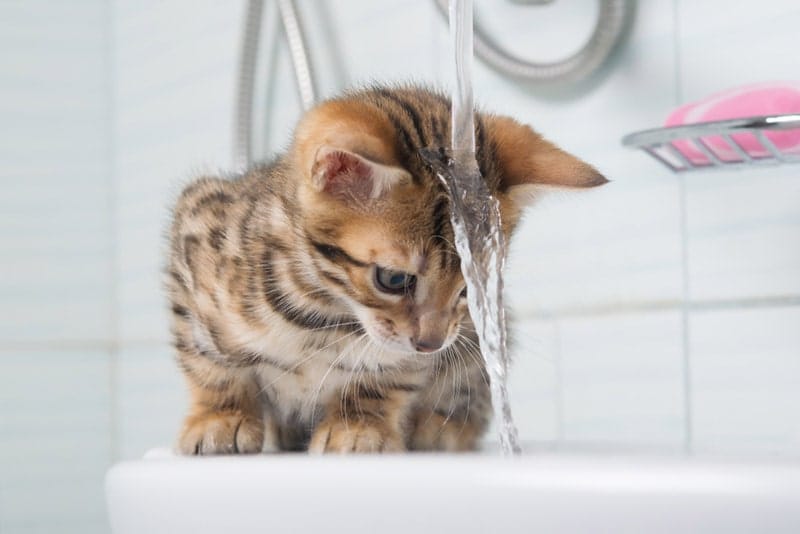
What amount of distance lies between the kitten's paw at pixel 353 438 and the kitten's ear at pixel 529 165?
0.75 ft

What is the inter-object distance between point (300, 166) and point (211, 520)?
31cm

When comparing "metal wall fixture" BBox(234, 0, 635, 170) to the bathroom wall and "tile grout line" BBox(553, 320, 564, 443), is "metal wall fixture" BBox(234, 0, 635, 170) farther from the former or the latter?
"tile grout line" BBox(553, 320, 564, 443)

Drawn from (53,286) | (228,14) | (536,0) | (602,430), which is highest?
(228,14)

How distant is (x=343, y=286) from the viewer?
938mm

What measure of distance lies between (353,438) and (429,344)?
0.35 ft

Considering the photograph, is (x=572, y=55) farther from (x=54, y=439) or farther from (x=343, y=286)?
(x=54, y=439)

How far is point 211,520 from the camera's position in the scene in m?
0.75

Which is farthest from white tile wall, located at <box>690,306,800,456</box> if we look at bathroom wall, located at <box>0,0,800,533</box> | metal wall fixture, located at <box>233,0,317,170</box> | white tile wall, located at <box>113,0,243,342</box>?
white tile wall, located at <box>113,0,243,342</box>

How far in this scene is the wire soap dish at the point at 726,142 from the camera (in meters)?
0.82

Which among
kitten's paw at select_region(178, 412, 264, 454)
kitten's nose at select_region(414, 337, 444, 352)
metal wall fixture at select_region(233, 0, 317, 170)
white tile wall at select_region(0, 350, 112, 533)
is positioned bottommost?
white tile wall at select_region(0, 350, 112, 533)

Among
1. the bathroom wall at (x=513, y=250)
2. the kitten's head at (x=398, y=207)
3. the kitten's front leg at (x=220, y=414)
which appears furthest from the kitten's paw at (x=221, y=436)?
the bathroom wall at (x=513, y=250)

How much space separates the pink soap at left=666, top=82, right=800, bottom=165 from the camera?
89cm

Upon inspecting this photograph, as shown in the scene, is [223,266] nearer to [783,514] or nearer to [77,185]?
[783,514]

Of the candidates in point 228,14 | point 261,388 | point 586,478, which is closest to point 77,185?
point 228,14
